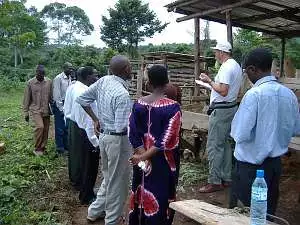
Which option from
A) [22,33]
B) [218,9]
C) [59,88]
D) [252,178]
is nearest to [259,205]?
[252,178]

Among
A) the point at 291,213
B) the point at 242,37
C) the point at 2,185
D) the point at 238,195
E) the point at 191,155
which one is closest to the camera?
the point at 238,195

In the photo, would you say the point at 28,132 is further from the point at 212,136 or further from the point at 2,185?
the point at 212,136

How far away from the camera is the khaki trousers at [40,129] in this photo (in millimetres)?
8258

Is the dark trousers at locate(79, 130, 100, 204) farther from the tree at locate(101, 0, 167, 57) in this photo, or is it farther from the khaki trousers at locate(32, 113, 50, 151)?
the tree at locate(101, 0, 167, 57)

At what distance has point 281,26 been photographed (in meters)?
8.73

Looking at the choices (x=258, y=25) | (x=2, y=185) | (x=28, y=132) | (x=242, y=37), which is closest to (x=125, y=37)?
(x=242, y=37)

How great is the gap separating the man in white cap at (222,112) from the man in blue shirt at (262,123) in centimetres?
193

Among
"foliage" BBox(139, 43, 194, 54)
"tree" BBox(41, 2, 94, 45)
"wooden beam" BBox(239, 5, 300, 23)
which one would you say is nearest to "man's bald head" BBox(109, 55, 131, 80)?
"wooden beam" BBox(239, 5, 300, 23)

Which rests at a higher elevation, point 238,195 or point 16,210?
point 238,195

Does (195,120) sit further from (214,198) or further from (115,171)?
(115,171)

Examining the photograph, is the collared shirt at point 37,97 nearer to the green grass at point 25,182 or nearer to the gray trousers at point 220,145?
the green grass at point 25,182

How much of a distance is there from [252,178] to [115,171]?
167 cm

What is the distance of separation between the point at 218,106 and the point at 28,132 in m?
7.13

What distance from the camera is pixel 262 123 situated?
3.10 metres
